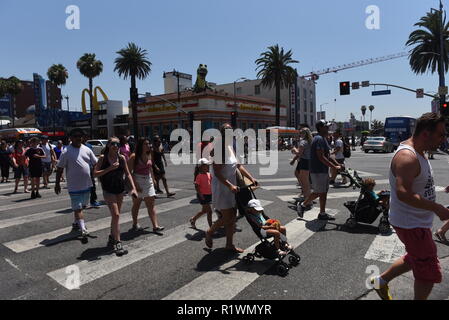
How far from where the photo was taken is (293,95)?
6531 cm

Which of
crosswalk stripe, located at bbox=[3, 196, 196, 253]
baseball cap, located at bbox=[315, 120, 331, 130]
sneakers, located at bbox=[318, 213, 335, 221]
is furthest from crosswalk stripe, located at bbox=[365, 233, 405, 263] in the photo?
crosswalk stripe, located at bbox=[3, 196, 196, 253]

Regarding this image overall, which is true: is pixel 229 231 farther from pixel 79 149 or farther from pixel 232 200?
Result: pixel 79 149

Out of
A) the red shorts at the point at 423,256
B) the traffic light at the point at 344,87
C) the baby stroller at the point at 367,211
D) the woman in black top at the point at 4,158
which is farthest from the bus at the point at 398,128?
the red shorts at the point at 423,256

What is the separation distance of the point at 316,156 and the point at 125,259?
3877mm

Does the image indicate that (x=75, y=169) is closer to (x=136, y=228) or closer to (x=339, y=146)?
(x=136, y=228)

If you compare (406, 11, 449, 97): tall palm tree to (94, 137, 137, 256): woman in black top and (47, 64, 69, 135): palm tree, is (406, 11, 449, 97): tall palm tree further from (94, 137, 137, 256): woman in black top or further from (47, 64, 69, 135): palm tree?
(47, 64, 69, 135): palm tree

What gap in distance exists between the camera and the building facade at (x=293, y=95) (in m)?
66.1

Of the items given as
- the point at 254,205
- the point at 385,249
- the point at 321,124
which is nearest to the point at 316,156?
the point at 321,124

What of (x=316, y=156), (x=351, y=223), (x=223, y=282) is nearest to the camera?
(x=223, y=282)

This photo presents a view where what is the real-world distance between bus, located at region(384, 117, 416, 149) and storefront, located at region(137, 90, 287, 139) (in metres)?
17.9

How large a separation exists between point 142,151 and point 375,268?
4.19 m

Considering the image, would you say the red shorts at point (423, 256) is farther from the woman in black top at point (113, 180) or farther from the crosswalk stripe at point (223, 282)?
the woman in black top at point (113, 180)

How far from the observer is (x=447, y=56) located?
1404 inches

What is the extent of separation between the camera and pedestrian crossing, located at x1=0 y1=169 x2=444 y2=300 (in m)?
3.66
